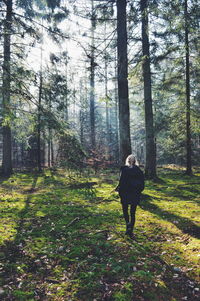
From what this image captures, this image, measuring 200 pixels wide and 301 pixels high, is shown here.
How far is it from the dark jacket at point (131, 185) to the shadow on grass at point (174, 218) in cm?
173

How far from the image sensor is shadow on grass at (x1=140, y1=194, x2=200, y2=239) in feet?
→ 19.0

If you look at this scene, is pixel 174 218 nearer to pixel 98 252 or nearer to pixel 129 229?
pixel 129 229

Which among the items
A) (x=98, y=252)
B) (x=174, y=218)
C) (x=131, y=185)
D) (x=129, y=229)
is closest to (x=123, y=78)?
(x=131, y=185)

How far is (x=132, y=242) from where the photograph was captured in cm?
529

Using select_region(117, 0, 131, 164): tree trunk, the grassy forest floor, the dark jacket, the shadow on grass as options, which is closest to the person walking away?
A: the dark jacket

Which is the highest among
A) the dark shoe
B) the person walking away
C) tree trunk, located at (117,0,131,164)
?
tree trunk, located at (117,0,131,164)

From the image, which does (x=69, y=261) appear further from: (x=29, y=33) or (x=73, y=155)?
(x=29, y=33)

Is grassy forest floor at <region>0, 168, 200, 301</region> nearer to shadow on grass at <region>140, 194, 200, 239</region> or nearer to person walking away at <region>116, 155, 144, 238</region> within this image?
shadow on grass at <region>140, 194, 200, 239</region>

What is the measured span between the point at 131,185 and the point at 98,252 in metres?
1.80

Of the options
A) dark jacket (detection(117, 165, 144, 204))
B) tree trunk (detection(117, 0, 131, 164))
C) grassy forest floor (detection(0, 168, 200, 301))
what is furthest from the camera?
tree trunk (detection(117, 0, 131, 164))

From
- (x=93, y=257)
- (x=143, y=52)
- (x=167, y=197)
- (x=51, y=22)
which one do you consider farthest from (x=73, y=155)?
(x=143, y=52)

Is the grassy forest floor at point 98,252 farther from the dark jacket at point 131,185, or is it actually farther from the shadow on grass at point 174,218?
the dark jacket at point 131,185

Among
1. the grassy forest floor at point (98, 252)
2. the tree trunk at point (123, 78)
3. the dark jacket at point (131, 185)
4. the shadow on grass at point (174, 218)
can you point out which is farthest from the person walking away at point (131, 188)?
the tree trunk at point (123, 78)

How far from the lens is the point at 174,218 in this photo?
675cm
